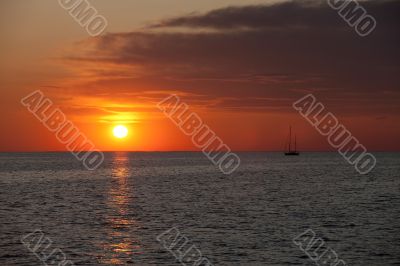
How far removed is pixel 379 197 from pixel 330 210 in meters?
20.2

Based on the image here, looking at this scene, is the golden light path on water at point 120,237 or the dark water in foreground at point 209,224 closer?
the golden light path on water at point 120,237

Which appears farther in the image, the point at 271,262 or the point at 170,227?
the point at 170,227

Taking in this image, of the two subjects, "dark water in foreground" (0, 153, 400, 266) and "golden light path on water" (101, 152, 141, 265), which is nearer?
"golden light path on water" (101, 152, 141, 265)

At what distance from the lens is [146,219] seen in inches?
2181

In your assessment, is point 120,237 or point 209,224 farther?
point 209,224

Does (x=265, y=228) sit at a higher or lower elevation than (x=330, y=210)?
lower

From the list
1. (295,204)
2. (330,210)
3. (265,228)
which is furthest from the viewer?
(295,204)

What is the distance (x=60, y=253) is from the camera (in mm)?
37688

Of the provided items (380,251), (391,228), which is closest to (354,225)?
(391,228)

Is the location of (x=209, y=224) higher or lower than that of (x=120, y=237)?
higher

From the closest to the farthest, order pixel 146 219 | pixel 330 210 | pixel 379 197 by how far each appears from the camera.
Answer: pixel 146 219 → pixel 330 210 → pixel 379 197

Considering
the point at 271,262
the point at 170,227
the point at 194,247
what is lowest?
the point at 271,262

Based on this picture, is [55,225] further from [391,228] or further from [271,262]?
[391,228]

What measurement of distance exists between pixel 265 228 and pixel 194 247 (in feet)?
35.2
